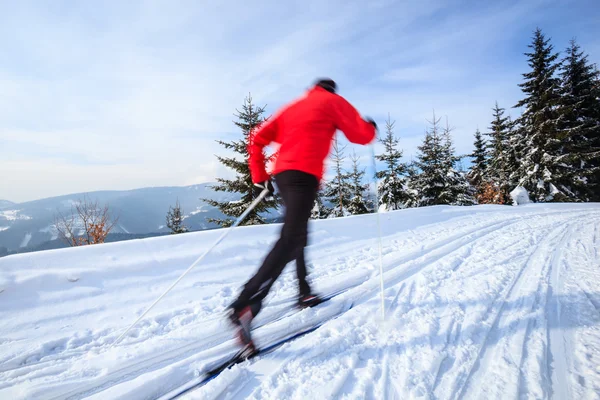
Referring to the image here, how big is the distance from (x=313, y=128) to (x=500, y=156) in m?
29.0

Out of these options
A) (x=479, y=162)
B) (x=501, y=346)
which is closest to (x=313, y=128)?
(x=501, y=346)

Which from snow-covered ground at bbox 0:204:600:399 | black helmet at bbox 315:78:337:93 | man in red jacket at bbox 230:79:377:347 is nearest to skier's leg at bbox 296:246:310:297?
snow-covered ground at bbox 0:204:600:399

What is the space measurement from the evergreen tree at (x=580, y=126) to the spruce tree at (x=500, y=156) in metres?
4.35

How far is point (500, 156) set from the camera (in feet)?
77.8

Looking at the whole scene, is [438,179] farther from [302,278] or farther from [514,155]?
[302,278]

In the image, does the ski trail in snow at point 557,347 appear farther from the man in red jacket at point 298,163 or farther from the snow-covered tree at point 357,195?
the snow-covered tree at point 357,195

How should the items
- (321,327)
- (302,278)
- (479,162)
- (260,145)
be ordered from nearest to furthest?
(321,327) → (260,145) → (302,278) → (479,162)

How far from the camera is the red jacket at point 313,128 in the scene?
1918 mm

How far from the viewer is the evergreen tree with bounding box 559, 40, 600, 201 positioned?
17594 mm

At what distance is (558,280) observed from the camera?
2.80 m

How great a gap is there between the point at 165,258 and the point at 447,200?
20.8 meters

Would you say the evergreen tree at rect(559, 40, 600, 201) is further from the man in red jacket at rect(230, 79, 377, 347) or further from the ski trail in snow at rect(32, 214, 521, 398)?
the man in red jacket at rect(230, 79, 377, 347)

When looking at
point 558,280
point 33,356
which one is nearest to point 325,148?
point 33,356

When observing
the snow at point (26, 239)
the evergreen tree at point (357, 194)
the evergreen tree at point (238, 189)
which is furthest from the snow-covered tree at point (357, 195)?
the snow at point (26, 239)
